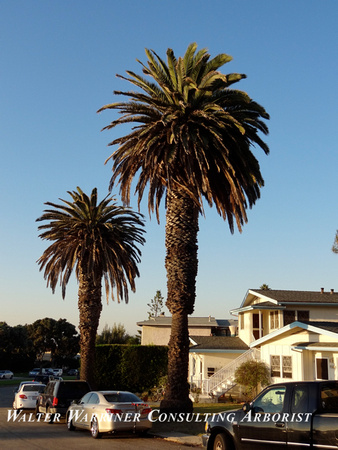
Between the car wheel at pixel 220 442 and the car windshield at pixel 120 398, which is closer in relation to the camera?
the car wheel at pixel 220 442

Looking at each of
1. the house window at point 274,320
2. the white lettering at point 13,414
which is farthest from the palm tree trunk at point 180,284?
the house window at point 274,320

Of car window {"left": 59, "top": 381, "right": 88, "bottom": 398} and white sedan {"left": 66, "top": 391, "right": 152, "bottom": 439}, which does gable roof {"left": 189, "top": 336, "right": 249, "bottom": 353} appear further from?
white sedan {"left": 66, "top": 391, "right": 152, "bottom": 439}

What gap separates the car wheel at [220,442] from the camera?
11.7m

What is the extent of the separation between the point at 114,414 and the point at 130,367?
23.9 metres

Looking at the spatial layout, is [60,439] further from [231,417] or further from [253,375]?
[253,375]

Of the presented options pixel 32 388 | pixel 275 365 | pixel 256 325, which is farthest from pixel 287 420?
pixel 256 325


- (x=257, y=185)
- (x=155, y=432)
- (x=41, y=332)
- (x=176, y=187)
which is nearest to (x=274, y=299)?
(x=257, y=185)

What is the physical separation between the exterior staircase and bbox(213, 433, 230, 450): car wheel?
20.7m

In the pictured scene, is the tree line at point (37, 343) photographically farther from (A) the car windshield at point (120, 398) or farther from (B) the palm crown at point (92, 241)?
(A) the car windshield at point (120, 398)

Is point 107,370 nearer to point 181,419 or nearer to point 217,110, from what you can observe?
point 181,419

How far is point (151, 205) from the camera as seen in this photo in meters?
25.5

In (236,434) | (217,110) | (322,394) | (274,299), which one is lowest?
(236,434)

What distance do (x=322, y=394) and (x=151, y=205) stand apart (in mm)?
16375

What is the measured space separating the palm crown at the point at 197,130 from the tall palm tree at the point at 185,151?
0.14 ft
